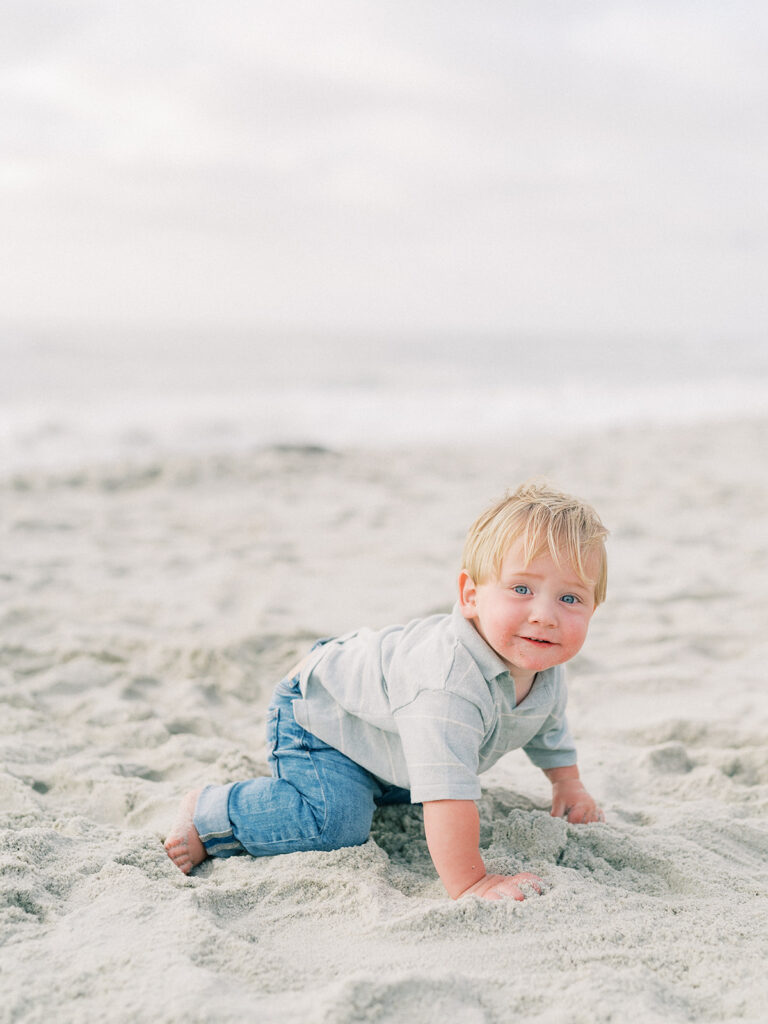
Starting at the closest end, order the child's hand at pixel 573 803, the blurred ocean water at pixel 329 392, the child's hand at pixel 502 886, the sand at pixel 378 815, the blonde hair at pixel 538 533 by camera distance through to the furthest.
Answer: the sand at pixel 378 815 < the child's hand at pixel 502 886 < the blonde hair at pixel 538 533 < the child's hand at pixel 573 803 < the blurred ocean water at pixel 329 392

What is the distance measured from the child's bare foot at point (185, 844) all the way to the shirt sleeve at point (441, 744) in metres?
0.52

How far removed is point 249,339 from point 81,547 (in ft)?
55.2

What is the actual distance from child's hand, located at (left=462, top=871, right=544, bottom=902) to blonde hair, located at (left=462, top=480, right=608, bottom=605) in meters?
0.58

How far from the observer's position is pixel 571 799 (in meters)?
2.24

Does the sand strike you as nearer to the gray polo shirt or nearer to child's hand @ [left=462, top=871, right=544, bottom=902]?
child's hand @ [left=462, top=871, right=544, bottom=902]

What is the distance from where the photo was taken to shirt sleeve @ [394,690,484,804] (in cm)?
184

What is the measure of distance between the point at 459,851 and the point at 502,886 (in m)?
0.10

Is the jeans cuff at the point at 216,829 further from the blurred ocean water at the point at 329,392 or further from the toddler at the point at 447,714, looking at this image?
the blurred ocean water at the point at 329,392

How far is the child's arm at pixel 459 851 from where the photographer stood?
5.94 feet

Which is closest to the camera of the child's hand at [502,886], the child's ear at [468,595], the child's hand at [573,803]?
the child's hand at [502,886]

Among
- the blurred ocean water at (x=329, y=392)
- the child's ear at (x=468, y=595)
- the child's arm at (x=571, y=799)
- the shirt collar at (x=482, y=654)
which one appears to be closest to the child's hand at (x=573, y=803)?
the child's arm at (x=571, y=799)

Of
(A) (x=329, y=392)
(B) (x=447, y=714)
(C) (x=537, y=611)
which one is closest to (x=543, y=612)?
(C) (x=537, y=611)

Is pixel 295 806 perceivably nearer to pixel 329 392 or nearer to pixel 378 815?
pixel 378 815

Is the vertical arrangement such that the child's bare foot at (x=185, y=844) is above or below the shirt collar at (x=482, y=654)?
below
